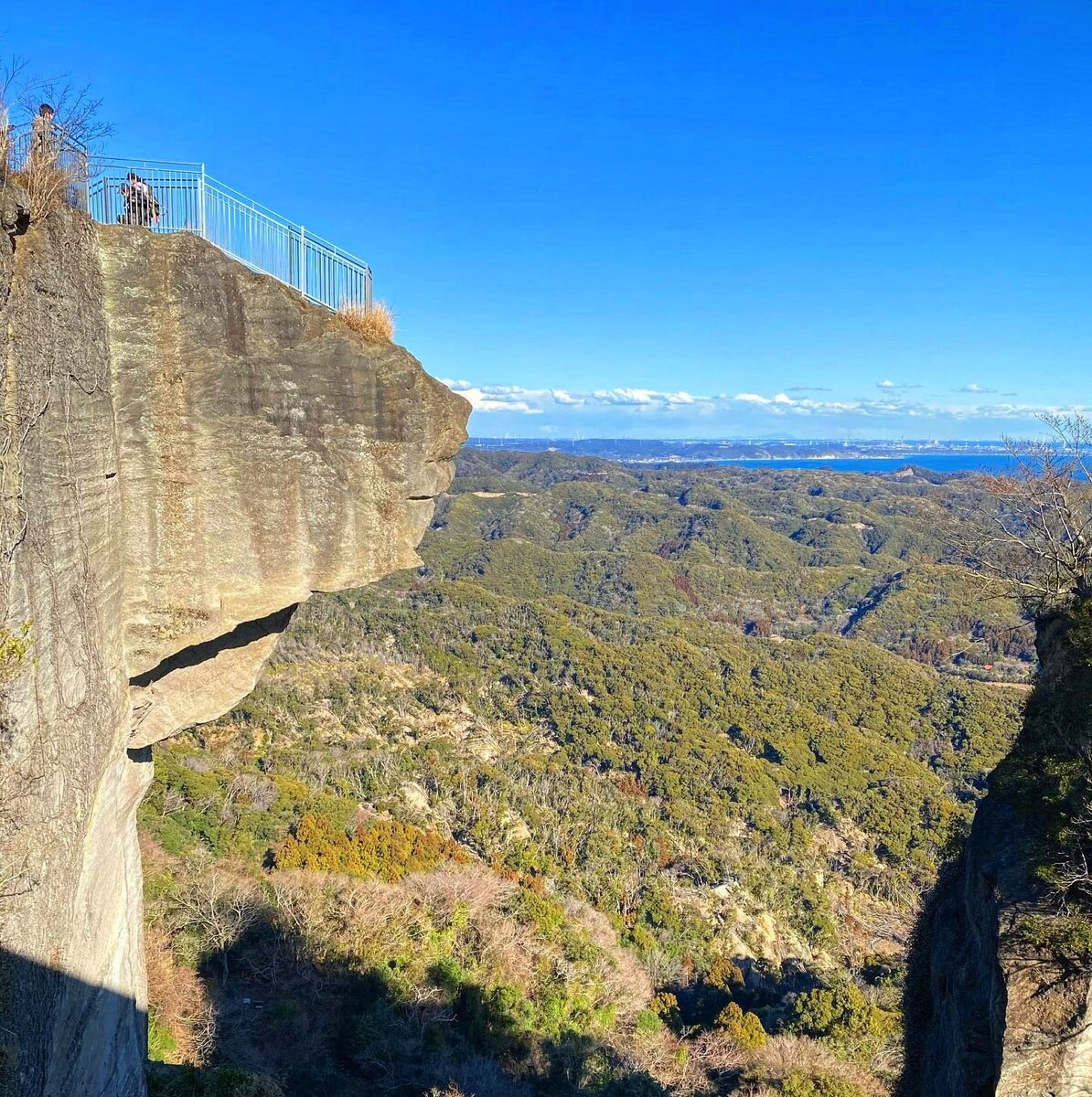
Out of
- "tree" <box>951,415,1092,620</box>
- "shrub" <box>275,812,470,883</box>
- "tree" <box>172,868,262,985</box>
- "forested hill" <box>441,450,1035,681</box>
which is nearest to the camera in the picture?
"tree" <box>951,415,1092,620</box>

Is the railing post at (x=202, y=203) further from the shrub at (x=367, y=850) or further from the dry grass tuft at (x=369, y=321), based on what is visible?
the shrub at (x=367, y=850)

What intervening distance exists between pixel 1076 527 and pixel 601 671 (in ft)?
132

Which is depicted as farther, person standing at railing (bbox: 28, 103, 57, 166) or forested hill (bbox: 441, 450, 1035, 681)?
forested hill (bbox: 441, 450, 1035, 681)

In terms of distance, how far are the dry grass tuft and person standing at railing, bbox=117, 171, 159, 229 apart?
6.86 ft

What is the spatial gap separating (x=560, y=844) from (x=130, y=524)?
89.4 ft

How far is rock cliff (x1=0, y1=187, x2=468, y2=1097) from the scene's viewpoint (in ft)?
19.4

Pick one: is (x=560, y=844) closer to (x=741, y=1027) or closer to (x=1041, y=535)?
(x=741, y=1027)

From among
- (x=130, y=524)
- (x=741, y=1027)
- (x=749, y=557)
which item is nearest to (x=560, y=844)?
(x=741, y=1027)

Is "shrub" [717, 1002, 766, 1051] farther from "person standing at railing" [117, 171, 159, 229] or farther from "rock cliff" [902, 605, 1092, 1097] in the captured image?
"person standing at railing" [117, 171, 159, 229]

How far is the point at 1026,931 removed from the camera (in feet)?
26.5

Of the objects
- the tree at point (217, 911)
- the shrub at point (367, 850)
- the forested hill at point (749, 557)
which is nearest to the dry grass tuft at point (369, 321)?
the tree at point (217, 911)

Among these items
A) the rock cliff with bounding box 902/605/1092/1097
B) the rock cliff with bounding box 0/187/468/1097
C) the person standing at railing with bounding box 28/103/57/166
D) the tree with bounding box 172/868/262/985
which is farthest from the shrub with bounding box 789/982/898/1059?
the person standing at railing with bounding box 28/103/57/166

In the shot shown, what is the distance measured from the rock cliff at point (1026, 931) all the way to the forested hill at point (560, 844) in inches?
178

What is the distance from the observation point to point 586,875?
29844 mm
